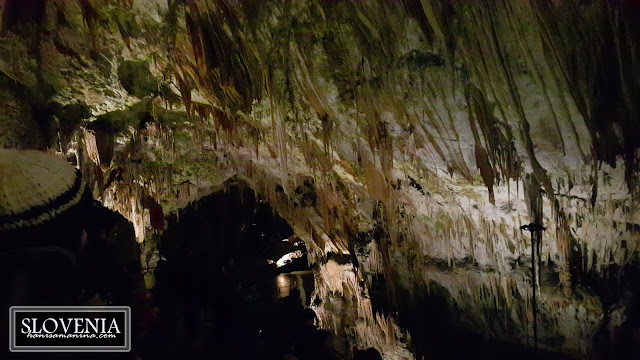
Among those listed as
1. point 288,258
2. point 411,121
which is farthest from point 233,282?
point 411,121

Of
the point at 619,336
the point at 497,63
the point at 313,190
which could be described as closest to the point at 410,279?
the point at 313,190

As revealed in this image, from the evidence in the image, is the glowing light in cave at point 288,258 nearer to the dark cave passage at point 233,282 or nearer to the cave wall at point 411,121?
the dark cave passage at point 233,282

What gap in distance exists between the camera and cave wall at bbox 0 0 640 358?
8.27 feet

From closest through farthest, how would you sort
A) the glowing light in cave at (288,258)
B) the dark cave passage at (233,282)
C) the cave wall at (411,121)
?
the cave wall at (411,121) < the dark cave passage at (233,282) < the glowing light in cave at (288,258)

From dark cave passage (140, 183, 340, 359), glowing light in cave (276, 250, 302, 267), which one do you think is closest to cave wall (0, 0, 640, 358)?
dark cave passage (140, 183, 340, 359)

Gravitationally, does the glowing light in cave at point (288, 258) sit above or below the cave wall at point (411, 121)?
below

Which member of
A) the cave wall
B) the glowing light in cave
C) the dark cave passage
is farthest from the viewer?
the glowing light in cave

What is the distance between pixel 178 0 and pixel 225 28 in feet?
1.13

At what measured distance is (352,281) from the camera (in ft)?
21.8

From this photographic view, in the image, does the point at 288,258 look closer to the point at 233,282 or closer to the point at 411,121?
the point at 233,282

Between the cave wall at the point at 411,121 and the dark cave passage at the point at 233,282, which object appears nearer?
the cave wall at the point at 411,121

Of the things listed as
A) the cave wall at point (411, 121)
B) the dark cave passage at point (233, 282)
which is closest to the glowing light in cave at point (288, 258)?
the dark cave passage at point (233, 282)

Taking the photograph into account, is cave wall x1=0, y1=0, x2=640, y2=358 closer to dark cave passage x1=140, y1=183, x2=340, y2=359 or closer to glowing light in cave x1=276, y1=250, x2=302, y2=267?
dark cave passage x1=140, y1=183, x2=340, y2=359

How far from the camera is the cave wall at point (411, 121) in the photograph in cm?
252
